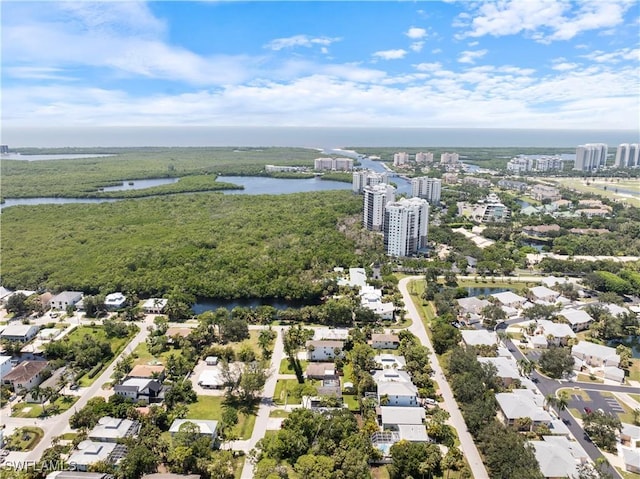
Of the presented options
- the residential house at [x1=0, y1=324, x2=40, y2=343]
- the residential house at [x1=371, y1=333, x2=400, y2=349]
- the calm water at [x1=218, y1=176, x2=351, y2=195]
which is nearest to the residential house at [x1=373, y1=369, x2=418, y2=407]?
the residential house at [x1=371, y1=333, x2=400, y2=349]

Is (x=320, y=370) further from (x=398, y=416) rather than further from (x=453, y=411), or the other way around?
(x=453, y=411)

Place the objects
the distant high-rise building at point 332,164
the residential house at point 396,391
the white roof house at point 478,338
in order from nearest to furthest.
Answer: the residential house at point 396,391
the white roof house at point 478,338
the distant high-rise building at point 332,164

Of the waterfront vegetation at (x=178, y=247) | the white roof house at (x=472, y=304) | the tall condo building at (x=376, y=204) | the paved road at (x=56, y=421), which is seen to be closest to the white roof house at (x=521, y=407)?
the white roof house at (x=472, y=304)

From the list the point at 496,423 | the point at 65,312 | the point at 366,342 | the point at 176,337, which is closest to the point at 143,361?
the point at 176,337

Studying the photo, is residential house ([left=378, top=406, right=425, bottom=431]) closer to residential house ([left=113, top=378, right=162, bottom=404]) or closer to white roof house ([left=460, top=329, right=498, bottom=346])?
white roof house ([left=460, top=329, right=498, bottom=346])

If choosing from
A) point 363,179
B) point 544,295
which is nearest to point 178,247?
point 544,295

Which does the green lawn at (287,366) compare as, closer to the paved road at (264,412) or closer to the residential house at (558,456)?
the paved road at (264,412)
